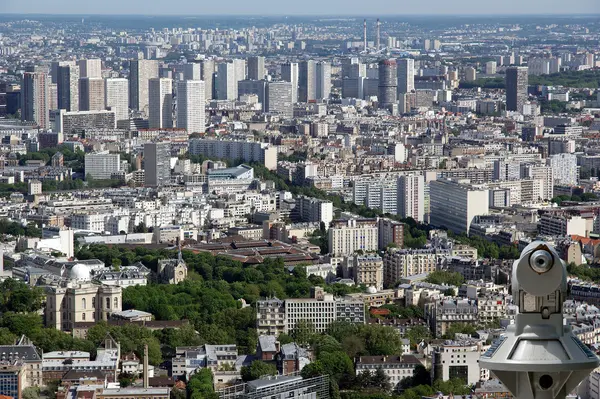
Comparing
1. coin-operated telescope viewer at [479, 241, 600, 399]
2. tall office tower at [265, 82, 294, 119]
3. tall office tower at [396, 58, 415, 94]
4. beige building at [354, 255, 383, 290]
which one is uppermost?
coin-operated telescope viewer at [479, 241, 600, 399]

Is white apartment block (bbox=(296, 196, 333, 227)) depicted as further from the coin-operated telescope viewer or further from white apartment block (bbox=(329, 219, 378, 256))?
the coin-operated telescope viewer

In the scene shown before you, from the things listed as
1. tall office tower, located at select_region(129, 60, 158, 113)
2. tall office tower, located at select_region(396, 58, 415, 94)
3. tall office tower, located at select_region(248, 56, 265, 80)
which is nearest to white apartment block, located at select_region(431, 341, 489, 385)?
tall office tower, located at select_region(129, 60, 158, 113)

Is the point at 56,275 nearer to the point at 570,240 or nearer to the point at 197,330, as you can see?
the point at 197,330

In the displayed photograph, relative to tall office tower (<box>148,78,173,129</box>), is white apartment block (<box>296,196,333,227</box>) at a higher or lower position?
lower

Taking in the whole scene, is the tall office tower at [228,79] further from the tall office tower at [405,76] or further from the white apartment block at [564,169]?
the white apartment block at [564,169]

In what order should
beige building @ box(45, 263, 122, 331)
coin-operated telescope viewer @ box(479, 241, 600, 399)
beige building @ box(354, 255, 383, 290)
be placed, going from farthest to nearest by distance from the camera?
beige building @ box(354, 255, 383, 290) → beige building @ box(45, 263, 122, 331) → coin-operated telescope viewer @ box(479, 241, 600, 399)

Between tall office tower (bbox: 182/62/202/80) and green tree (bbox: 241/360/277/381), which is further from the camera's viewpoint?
tall office tower (bbox: 182/62/202/80)

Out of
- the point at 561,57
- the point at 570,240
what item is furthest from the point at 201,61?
the point at 570,240

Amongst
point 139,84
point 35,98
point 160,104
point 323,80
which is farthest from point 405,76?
point 35,98
